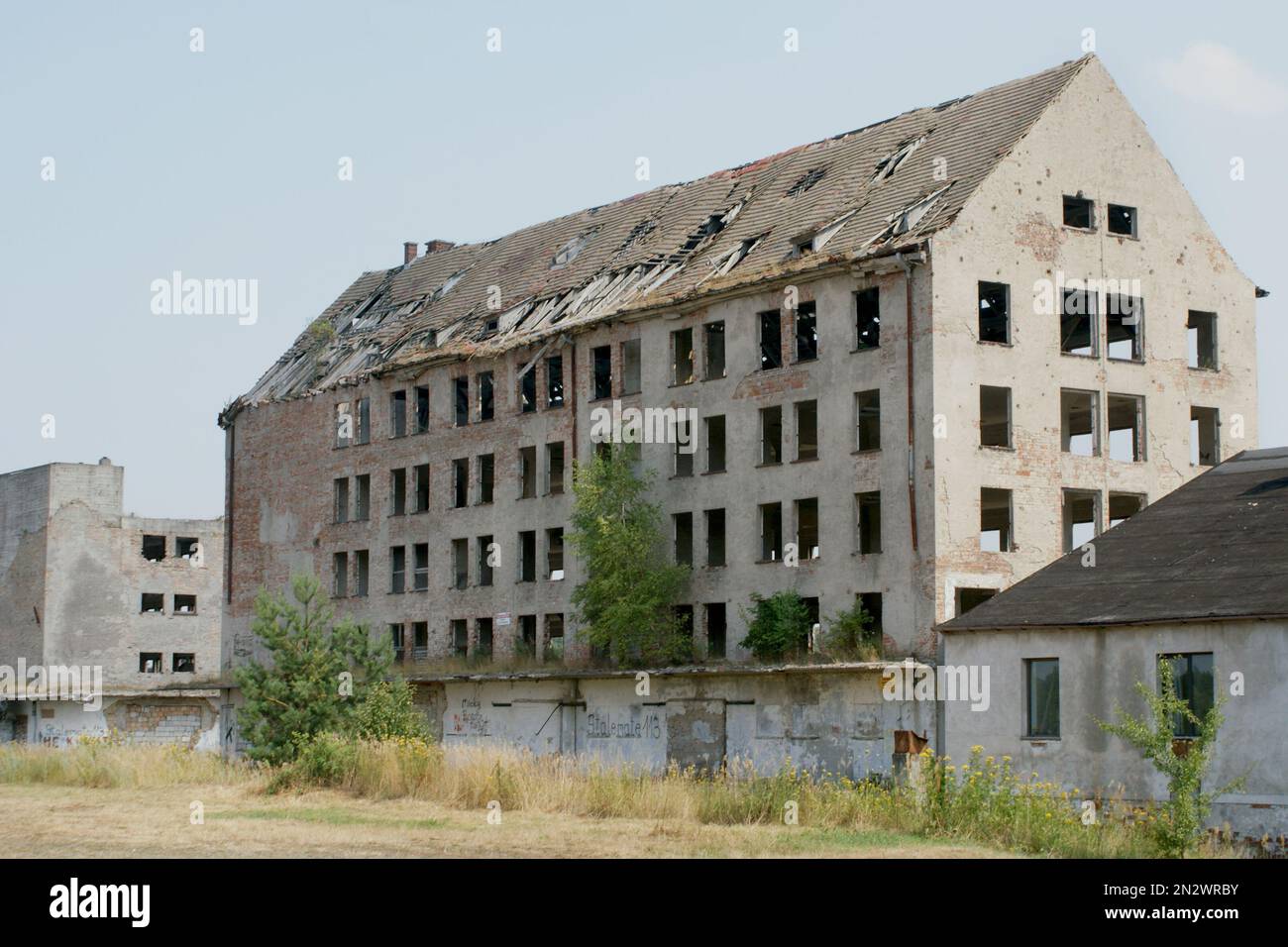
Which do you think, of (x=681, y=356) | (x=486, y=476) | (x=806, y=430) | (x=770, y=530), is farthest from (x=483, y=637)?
(x=806, y=430)

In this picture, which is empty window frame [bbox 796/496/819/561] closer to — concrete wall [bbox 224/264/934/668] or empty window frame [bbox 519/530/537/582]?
concrete wall [bbox 224/264/934/668]

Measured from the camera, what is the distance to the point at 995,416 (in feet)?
130

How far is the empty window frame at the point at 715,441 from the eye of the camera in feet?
138

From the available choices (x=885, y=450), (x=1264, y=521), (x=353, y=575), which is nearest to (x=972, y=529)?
(x=885, y=450)

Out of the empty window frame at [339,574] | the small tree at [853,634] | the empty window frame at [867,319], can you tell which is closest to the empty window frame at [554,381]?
the empty window frame at [867,319]

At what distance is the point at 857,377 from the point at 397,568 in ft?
58.9

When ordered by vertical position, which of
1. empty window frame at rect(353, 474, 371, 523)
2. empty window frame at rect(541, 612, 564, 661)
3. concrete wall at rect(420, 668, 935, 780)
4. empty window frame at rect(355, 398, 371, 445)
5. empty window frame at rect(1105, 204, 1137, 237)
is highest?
empty window frame at rect(1105, 204, 1137, 237)

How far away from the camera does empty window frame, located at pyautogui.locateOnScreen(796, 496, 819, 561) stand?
3988 centimetres

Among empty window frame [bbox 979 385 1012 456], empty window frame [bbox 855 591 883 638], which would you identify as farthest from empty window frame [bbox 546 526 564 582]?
empty window frame [bbox 979 385 1012 456]

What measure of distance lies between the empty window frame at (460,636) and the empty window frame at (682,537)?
7.96 metres

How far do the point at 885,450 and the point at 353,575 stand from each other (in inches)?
799

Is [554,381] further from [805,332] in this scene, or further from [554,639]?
[805,332]

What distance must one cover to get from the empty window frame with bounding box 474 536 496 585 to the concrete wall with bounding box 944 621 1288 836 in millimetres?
17279

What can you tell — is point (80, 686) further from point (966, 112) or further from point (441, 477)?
point (966, 112)
